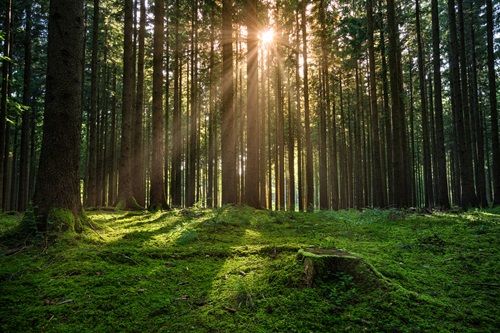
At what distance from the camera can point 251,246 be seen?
16.9 feet

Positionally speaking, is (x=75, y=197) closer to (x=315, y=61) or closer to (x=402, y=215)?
(x=402, y=215)

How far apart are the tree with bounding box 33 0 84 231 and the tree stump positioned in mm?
4242

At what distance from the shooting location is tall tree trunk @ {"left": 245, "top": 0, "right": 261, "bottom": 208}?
12.4m

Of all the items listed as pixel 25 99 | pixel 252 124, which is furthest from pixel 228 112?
pixel 25 99

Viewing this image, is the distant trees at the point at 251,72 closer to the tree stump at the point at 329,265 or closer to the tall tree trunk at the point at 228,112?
the tall tree trunk at the point at 228,112

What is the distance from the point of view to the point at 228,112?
41.4ft

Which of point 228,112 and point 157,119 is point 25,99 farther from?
point 228,112

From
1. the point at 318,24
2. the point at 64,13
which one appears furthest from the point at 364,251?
the point at 318,24

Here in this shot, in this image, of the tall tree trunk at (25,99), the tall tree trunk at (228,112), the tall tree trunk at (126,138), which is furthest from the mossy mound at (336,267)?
the tall tree trunk at (25,99)

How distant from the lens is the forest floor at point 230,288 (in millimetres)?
2695

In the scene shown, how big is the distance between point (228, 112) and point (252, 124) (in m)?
1.27

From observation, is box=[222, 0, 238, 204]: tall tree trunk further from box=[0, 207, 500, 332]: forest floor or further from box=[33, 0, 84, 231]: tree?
box=[0, 207, 500, 332]: forest floor

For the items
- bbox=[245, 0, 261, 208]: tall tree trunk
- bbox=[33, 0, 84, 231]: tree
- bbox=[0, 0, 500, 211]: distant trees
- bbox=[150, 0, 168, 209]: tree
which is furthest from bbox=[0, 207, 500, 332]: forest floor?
bbox=[245, 0, 261, 208]: tall tree trunk

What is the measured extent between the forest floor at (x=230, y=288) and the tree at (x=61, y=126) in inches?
20.6
